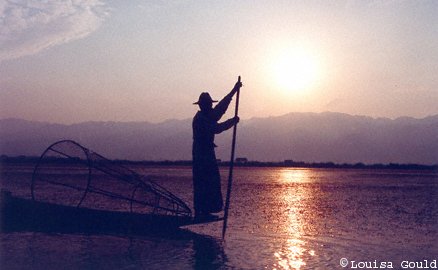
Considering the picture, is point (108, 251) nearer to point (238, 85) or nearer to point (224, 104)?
point (224, 104)

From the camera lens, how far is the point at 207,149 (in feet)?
47.3

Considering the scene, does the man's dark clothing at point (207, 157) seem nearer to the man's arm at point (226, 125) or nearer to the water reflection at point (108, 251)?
the man's arm at point (226, 125)

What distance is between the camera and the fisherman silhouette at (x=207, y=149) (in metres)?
14.2

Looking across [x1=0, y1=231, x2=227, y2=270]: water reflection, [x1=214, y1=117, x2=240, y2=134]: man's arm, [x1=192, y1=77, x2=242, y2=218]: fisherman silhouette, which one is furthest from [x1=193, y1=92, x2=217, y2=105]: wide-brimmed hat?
[x1=0, y1=231, x2=227, y2=270]: water reflection

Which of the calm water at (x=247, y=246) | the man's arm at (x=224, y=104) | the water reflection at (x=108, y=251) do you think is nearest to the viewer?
the water reflection at (x=108, y=251)

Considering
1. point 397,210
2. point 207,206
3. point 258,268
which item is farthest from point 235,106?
point 397,210

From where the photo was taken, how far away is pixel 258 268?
1077cm

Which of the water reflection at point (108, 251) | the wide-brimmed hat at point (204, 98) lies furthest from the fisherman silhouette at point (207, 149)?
the water reflection at point (108, 251)

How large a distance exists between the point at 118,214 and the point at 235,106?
4277 mm

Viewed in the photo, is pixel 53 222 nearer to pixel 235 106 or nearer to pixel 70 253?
pixel 70 253

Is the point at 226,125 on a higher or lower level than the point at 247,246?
higher

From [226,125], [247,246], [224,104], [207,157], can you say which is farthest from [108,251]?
[224,104]

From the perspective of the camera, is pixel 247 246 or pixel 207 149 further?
pixel 207 149

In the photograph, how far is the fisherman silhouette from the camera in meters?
14.2
